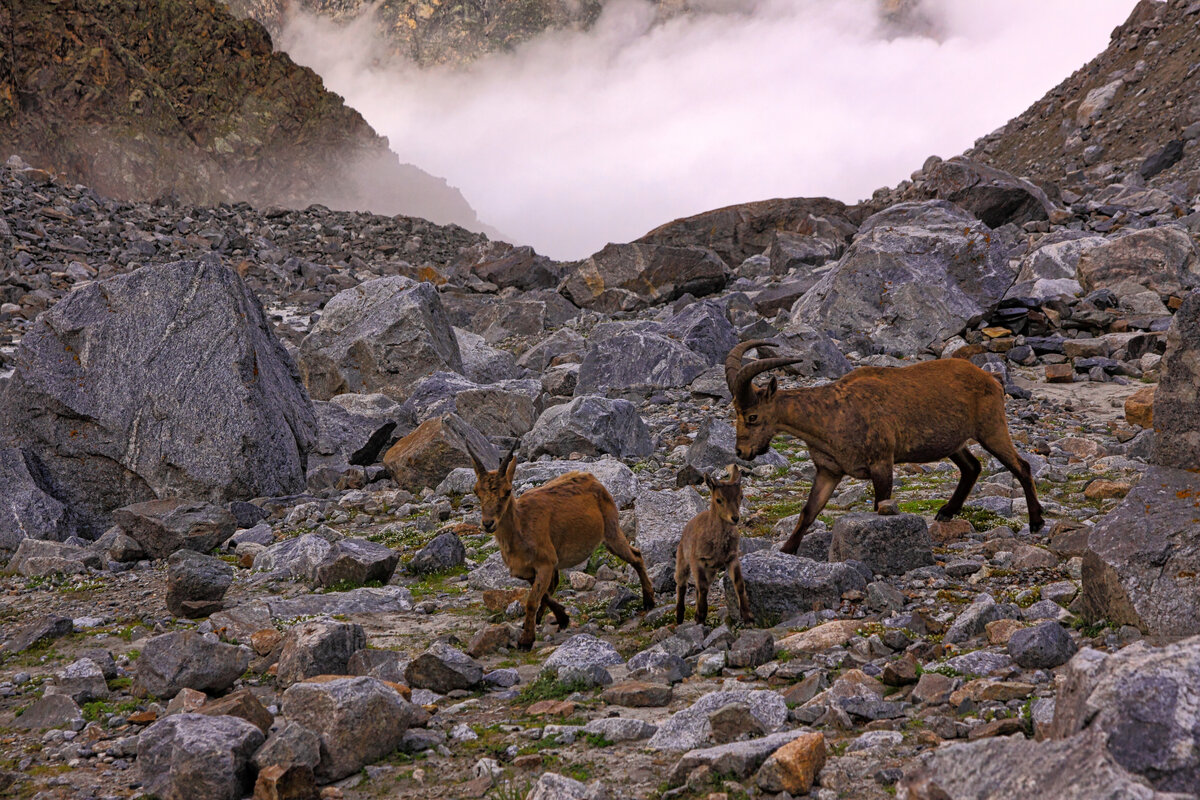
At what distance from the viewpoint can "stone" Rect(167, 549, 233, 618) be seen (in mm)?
8758

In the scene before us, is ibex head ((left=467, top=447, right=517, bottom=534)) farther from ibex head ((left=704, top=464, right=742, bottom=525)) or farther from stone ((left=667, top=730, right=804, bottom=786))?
stone ((left=667, top=730, right=804, bottom=786))

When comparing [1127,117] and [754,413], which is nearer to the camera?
[754,413]

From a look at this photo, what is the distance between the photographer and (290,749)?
498 centimetres

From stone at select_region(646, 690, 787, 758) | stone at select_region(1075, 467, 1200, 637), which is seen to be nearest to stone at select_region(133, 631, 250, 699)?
stone at select_region(646, 690, 787, 758)

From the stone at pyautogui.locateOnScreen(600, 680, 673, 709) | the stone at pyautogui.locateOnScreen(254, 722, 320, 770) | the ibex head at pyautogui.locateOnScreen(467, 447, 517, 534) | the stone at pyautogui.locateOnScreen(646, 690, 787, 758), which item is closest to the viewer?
the stone at pyautogui.locateOnScreen(254, 722, 320, 770)

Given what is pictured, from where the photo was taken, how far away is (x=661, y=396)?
62.6 feet

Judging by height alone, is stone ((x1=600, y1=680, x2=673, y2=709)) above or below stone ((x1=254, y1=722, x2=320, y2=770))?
below

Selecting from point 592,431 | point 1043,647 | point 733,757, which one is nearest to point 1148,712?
point 733,757

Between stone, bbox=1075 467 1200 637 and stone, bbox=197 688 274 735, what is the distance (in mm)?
5237

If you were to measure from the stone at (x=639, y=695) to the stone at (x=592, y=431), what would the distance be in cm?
875

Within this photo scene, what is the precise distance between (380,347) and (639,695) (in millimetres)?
15565

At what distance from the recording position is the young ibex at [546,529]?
322 inches

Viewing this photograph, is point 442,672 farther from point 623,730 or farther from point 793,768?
point 793,768

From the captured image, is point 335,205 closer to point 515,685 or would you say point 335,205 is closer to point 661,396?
point 661,396
